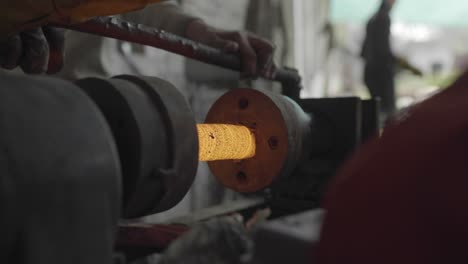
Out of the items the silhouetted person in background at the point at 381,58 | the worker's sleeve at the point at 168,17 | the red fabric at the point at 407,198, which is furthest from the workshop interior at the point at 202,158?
the silhouetted person in background at the point at 381,58

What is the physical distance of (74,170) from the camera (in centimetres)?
48

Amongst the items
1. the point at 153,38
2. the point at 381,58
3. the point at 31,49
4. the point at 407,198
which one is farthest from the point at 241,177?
the point at 381,58

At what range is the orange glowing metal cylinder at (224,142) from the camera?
85cm

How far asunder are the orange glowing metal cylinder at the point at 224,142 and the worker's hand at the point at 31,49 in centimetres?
29

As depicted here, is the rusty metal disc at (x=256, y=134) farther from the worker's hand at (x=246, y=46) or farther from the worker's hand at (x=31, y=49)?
the worker's hand at (x=31, y=49)

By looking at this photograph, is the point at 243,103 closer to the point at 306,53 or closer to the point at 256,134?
the point at 256,134

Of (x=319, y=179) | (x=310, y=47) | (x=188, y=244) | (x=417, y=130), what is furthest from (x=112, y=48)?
(x=310, y=47)

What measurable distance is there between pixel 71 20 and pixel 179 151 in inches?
8.9

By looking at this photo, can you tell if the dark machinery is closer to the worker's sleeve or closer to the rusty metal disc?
the rusty metal disc

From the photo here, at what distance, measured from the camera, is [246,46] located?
128 cm

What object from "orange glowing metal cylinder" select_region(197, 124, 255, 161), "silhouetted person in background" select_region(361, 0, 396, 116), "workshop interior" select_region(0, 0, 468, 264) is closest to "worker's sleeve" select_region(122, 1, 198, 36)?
"workshop interior" select_region(0, 0, 468, 264)

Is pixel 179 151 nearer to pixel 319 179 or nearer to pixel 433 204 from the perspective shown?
pixel 433 204

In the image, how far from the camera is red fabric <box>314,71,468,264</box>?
1.17ft

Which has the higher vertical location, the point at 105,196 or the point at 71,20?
the point at 71,20
